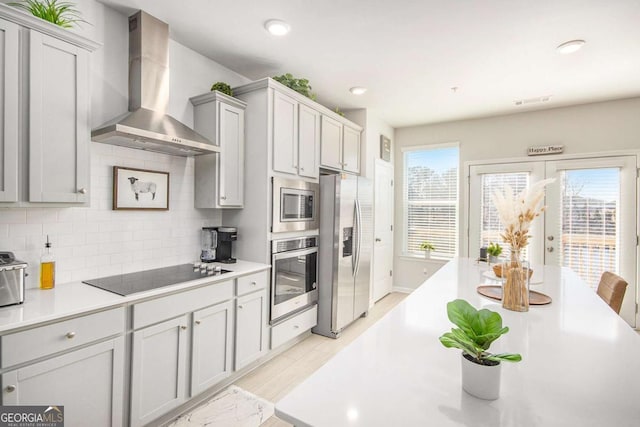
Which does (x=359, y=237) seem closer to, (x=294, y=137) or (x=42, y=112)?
(x=294, y=137)

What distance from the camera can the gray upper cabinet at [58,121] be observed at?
1.66m

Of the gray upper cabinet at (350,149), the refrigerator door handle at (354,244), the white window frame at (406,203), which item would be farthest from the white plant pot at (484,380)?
the white window frame at (406,203)

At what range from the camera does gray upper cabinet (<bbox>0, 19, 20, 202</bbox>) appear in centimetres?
155

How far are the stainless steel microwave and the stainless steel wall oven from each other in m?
0.15

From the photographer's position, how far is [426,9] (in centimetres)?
219

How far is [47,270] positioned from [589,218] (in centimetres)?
536

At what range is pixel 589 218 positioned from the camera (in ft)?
12.9

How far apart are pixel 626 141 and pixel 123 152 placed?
210 inches

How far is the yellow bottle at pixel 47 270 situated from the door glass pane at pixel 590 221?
5.18 metres

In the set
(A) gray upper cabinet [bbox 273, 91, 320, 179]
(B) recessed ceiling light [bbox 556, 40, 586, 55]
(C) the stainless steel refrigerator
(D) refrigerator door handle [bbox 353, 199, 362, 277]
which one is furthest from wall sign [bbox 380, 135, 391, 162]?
(B) recessed ceiling light [bbox 556, 40, 586, 55]

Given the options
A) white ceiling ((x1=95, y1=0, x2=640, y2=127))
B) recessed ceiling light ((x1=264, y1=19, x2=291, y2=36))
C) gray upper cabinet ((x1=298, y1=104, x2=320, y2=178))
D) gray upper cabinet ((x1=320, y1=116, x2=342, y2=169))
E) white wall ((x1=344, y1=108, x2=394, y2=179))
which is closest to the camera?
white ceiling ((x1=95, y1=0, x2=640, y2=127))

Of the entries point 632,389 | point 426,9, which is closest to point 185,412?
point 632,389

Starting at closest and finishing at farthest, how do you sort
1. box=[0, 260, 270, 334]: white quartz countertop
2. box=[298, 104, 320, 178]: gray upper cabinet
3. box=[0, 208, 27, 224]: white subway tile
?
box=[0, 260, 270, 334]: white quartz countertop → box=[0, 208, 27, 224]: white subway tile → box=[298, 104, 320, 178]: gray upper cabinet

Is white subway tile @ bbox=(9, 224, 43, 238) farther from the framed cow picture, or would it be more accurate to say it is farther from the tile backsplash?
the framed cow picture
